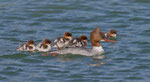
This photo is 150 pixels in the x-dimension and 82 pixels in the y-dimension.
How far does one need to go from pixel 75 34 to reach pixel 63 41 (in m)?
1.15

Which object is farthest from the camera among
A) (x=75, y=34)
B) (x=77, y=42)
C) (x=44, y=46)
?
(x=75, y=34)

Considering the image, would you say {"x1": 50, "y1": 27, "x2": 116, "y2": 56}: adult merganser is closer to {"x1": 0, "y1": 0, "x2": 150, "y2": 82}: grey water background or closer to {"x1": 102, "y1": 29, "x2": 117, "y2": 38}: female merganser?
{"x1": 0, "y1": 0, "x2": 150, "y2": 82}: grey water background

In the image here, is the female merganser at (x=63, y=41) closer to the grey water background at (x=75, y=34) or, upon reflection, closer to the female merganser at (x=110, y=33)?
the grey water background at (x=75, y=34)

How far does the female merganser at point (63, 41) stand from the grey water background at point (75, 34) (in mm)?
684

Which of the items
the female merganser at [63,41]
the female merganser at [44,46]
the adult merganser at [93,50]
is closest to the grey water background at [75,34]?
the adult merganser at [93,50]

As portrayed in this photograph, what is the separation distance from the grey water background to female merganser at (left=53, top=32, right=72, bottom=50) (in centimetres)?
68

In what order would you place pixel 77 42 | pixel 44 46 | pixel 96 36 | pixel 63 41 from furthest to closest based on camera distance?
pixel 63 41, pixel 77 42, pixel 44 46, pixel 96 36

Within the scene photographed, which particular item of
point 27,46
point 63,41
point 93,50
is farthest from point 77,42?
point 27,46

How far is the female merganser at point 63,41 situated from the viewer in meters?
10.9

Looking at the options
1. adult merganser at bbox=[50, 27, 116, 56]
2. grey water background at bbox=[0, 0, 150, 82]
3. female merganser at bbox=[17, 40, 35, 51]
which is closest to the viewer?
grey water background at bbox=[0, 0, 150, 82]

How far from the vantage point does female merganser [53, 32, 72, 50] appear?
1094 cm

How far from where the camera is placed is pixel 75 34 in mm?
12086

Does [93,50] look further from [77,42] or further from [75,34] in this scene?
[75,34]

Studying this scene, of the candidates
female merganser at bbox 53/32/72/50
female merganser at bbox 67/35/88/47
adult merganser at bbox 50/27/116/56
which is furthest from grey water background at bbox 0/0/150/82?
female merganser at bbox 53/32/72/50
